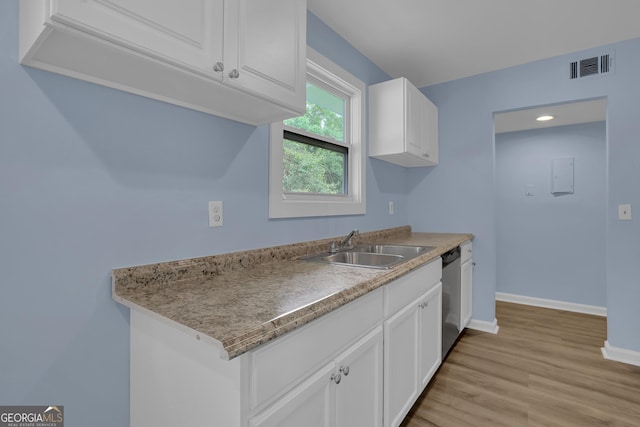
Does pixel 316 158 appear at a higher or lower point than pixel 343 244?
higher

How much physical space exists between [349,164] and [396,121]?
1.71 feet

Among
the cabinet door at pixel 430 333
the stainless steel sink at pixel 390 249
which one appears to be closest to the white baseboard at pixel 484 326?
the cabinet door at pixel 430 333

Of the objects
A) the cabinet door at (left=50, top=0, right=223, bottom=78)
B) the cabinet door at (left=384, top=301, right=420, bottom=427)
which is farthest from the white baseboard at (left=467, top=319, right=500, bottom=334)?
the cabinet door at (left=50, top=0, right=223, bottom=78)

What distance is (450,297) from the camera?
2320mm

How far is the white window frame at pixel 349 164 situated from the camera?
1711mm

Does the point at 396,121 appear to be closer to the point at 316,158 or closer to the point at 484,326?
the point at 316,158

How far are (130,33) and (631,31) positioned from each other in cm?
327

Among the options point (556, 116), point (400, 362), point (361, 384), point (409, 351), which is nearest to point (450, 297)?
point (409, 351)

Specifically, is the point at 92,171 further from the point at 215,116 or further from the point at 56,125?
the point at 215,116

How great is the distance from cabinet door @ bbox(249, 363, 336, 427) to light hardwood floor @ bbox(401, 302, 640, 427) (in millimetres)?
951

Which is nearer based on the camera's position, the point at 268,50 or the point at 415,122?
the point at 268,50

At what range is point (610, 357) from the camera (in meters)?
2.41

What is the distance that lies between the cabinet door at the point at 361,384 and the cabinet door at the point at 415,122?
5.58ft

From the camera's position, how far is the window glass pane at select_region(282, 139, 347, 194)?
196 cm
